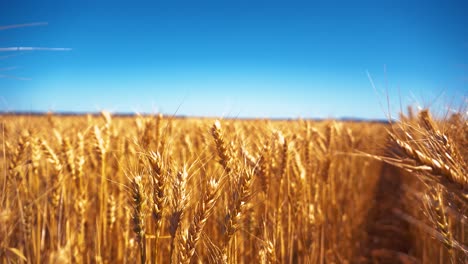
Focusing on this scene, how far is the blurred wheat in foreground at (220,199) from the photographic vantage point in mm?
1098

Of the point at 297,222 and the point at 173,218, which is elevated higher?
the point at 173,218

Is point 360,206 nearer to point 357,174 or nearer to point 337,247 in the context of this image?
point 357,174

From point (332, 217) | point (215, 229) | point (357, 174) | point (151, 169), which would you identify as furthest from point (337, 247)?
point (151, 169)

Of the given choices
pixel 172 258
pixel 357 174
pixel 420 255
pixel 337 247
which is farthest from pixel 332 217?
pixel 172 258

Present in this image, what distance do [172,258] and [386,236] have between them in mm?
3896

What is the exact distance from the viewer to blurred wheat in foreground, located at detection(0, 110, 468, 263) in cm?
110

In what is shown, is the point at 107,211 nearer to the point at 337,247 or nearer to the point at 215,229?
the point at 215,229

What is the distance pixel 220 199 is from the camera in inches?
76.2

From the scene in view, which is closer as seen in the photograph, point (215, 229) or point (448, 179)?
point (448, 179)

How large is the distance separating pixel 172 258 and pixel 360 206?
346 cm

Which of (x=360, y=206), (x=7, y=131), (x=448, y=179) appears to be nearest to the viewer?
(x=448, y=179)

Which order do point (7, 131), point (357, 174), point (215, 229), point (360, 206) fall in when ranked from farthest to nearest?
point (357, 174)
point (360, 206)
point (7, 131)
point (215, 229)

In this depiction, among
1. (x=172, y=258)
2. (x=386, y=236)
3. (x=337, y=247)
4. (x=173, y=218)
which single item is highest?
(x=173, y=218)

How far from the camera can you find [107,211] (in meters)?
2.13
